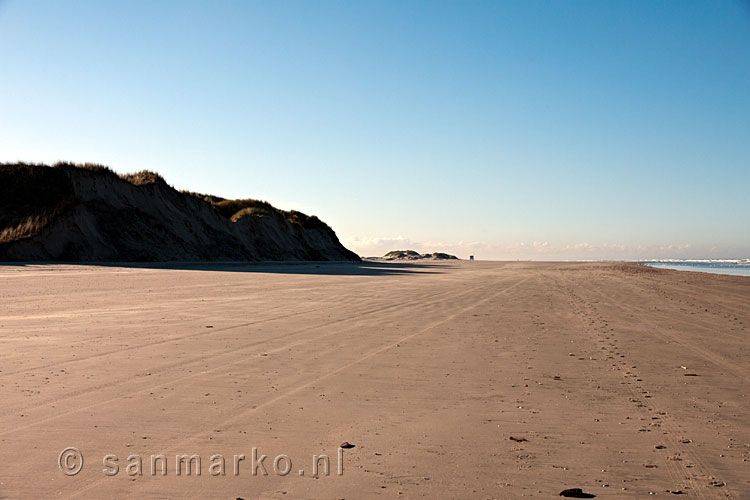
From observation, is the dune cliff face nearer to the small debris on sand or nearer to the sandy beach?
the sandy beach

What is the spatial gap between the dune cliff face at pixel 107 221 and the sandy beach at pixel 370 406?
2229 centimetres

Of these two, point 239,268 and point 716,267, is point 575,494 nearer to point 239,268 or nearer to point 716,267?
point 239,268

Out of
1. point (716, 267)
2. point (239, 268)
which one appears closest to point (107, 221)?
point (239, 268)

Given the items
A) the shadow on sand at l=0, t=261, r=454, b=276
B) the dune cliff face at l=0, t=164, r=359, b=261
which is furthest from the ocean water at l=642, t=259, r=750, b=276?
the dune cliff face at l=0, t=164, r=359, b=261

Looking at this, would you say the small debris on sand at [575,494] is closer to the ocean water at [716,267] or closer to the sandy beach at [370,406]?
the sandy beach at [370,406]

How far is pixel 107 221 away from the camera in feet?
110

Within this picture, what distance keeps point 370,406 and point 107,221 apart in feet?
108

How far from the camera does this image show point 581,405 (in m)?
4.75

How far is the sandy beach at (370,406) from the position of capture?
316cm

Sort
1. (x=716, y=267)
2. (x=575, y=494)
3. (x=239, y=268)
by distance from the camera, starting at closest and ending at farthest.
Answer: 1. (x=575, y=494)
2. (x=239, y=268)
3. (x=716, y=267)

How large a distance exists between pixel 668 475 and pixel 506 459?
0.90m

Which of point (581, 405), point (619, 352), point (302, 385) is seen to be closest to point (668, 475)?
point (581, 405)

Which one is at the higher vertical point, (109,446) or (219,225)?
(219,225)

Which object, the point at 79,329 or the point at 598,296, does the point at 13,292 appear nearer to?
the point at 79,329
